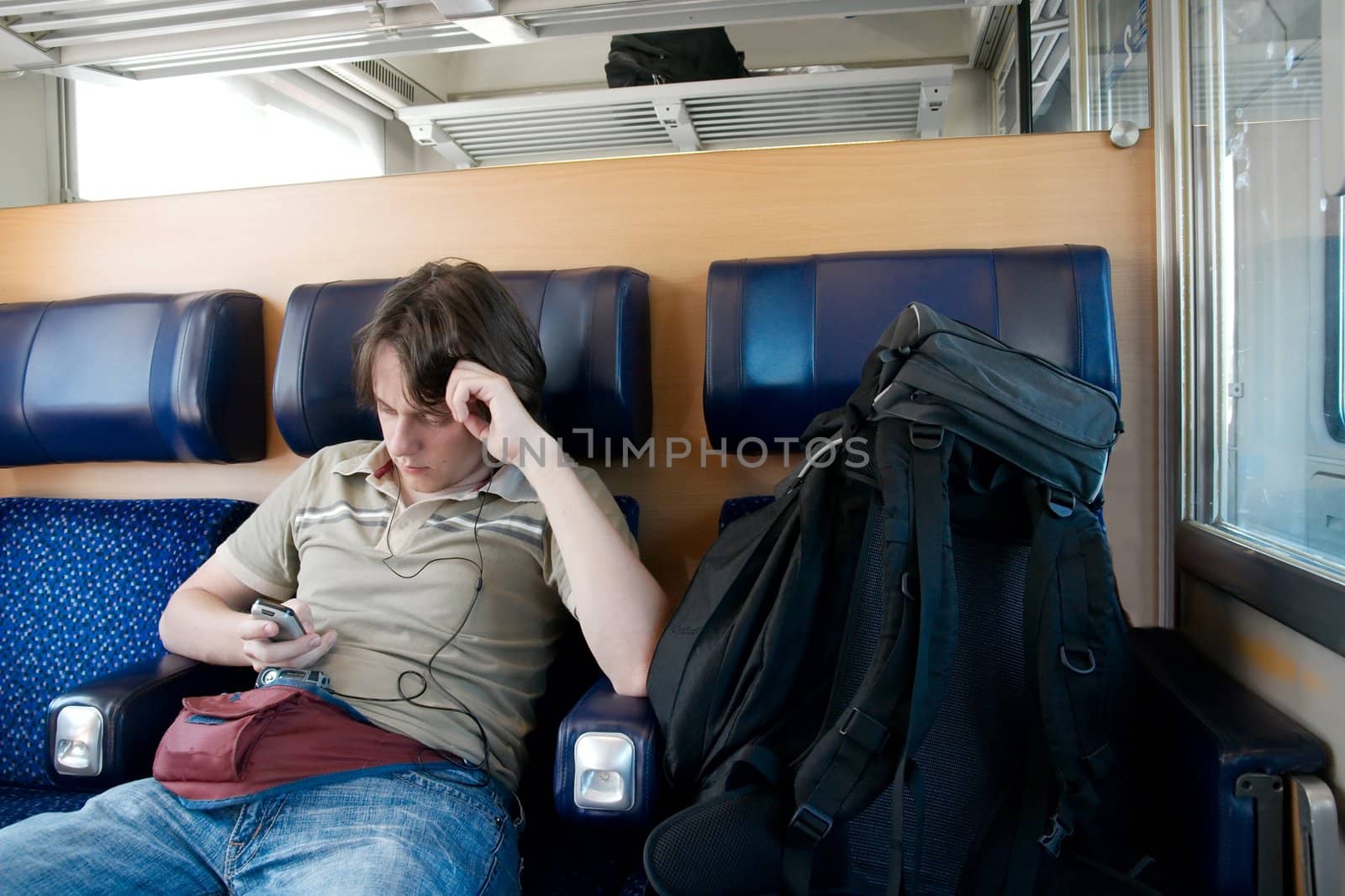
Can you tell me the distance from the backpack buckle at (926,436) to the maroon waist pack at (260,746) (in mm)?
848

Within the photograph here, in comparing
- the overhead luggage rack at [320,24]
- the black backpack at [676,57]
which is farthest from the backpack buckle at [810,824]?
the black backpack at [676,57]

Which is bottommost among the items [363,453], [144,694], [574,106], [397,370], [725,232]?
[144,694]

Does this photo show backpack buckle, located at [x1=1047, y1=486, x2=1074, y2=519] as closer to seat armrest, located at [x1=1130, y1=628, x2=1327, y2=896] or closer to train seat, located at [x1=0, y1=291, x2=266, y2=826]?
seat armrest, located at [x1=1130, y1=628, x2=1327, y2=896]

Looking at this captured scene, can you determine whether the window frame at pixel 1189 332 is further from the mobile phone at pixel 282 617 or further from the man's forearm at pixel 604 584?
the mobile phone at pixel 282 617

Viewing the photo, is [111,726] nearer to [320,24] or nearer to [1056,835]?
[1056,835]

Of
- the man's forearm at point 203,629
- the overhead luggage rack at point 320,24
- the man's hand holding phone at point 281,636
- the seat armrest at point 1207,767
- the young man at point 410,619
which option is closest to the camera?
the seat armrest at point 1207,767

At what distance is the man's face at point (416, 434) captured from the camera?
4.49ft

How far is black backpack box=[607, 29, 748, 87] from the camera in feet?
10.4

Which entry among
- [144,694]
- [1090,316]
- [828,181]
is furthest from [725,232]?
[144,694]

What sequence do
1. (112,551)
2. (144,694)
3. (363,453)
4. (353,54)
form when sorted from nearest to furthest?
(144,694), (363,453), (112,551), (353,54)

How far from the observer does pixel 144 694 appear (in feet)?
4.24

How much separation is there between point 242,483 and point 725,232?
1331 mm

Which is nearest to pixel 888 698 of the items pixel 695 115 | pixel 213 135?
pixel 695 115

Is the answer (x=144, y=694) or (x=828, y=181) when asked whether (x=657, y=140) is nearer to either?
(x=828, y=181)
